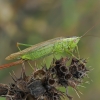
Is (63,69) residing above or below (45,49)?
below

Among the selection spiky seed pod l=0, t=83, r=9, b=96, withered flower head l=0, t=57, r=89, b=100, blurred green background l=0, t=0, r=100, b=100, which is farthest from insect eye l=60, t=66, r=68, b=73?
blurred green background l=0, t=0, r=100, b=100

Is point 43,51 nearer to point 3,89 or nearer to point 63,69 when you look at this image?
point 63,69

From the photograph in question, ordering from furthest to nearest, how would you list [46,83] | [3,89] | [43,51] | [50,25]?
1. [50,25]
2. [43,51]
3. [3,89]
4. [46,83]

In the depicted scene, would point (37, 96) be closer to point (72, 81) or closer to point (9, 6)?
point (72, 81)

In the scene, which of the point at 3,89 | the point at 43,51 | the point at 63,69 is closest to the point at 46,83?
the point at 63,69

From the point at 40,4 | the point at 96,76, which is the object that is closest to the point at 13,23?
the point at 40,4

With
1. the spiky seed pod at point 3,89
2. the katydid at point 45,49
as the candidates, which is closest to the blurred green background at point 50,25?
the katydid at point 45,49
